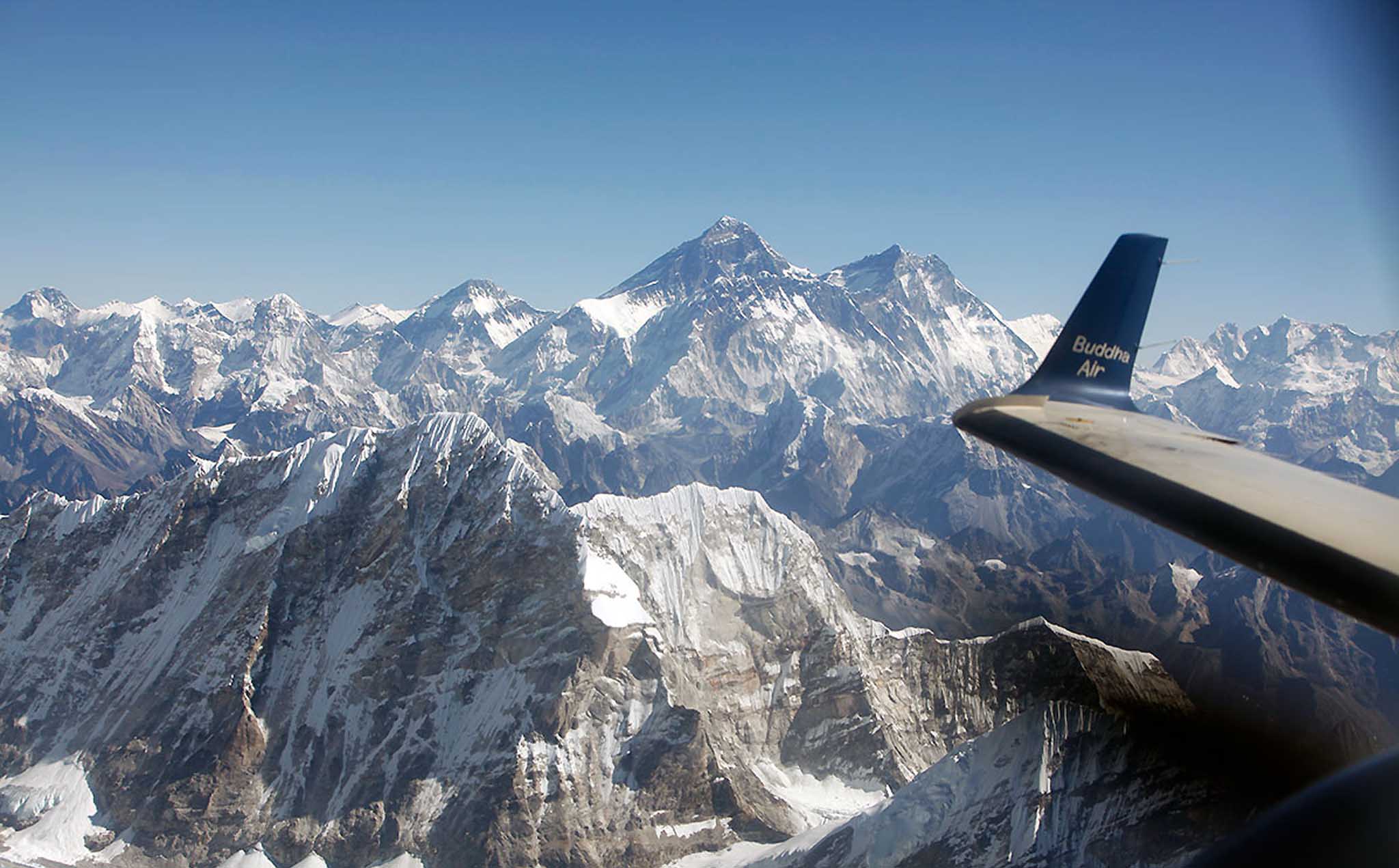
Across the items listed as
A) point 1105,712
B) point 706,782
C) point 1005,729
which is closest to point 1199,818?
point 1105,712

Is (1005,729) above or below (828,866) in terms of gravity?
above

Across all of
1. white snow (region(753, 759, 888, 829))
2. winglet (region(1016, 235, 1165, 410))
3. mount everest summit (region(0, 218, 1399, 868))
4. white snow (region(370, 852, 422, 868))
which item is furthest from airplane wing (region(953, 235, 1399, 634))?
white snow (region(370, 852, 422, 868))

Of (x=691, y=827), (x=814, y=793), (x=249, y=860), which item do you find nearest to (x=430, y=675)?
(x=249, y=860)

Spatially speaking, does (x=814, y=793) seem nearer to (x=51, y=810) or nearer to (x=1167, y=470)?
(x=51, y=810)

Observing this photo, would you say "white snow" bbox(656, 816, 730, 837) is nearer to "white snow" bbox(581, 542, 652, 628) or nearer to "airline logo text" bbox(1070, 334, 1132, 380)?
"white snow" bbox(581, 542, 652, 628)

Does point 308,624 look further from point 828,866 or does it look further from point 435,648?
point 828,866
